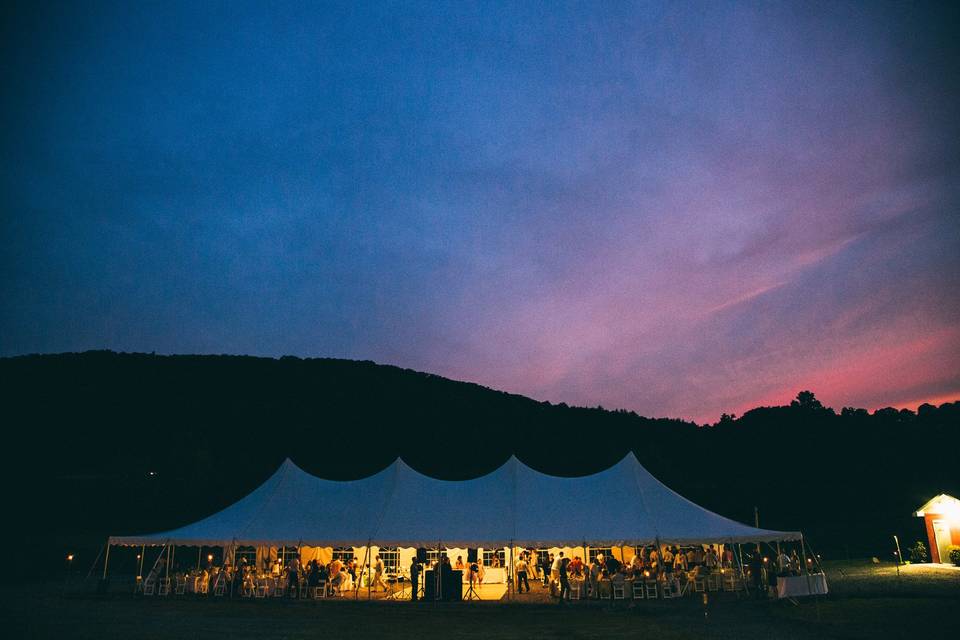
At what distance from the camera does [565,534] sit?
520 inches

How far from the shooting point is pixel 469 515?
14258 mm

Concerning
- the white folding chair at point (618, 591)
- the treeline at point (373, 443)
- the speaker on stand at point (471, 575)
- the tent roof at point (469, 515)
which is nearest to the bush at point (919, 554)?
the treeline at point (373, 443)

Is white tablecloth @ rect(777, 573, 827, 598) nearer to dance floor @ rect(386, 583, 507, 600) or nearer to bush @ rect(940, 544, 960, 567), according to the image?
dance floor @ rect(386, 583, 507, 600)

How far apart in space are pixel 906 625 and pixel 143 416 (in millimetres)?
42018

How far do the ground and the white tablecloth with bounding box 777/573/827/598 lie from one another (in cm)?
22

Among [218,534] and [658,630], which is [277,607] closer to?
[218,534]

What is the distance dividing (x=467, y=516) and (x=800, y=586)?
675 centimetres

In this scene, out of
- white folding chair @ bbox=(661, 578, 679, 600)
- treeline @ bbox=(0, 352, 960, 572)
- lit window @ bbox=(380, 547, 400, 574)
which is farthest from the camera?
treeline @ bbox=(0, 352, 960, 572)

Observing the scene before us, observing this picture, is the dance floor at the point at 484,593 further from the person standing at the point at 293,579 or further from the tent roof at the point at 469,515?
the person standing at the point at 293,579

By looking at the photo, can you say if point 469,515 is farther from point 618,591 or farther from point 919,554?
point 919,554

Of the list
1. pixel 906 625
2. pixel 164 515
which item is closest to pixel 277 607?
pixel 906 625

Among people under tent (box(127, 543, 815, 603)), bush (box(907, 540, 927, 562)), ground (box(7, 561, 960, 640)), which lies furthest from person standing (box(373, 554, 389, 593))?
bush (box(907, 540, 927, 562))

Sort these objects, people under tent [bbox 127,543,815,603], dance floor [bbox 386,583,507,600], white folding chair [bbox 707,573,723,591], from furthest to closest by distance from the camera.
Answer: white folding chair [bbox 707,573,723,591]
dance floor [bbox 386,583,507,600]
people under tent [bbox 127,543,815,603]

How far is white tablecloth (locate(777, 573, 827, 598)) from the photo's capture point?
484 inches
